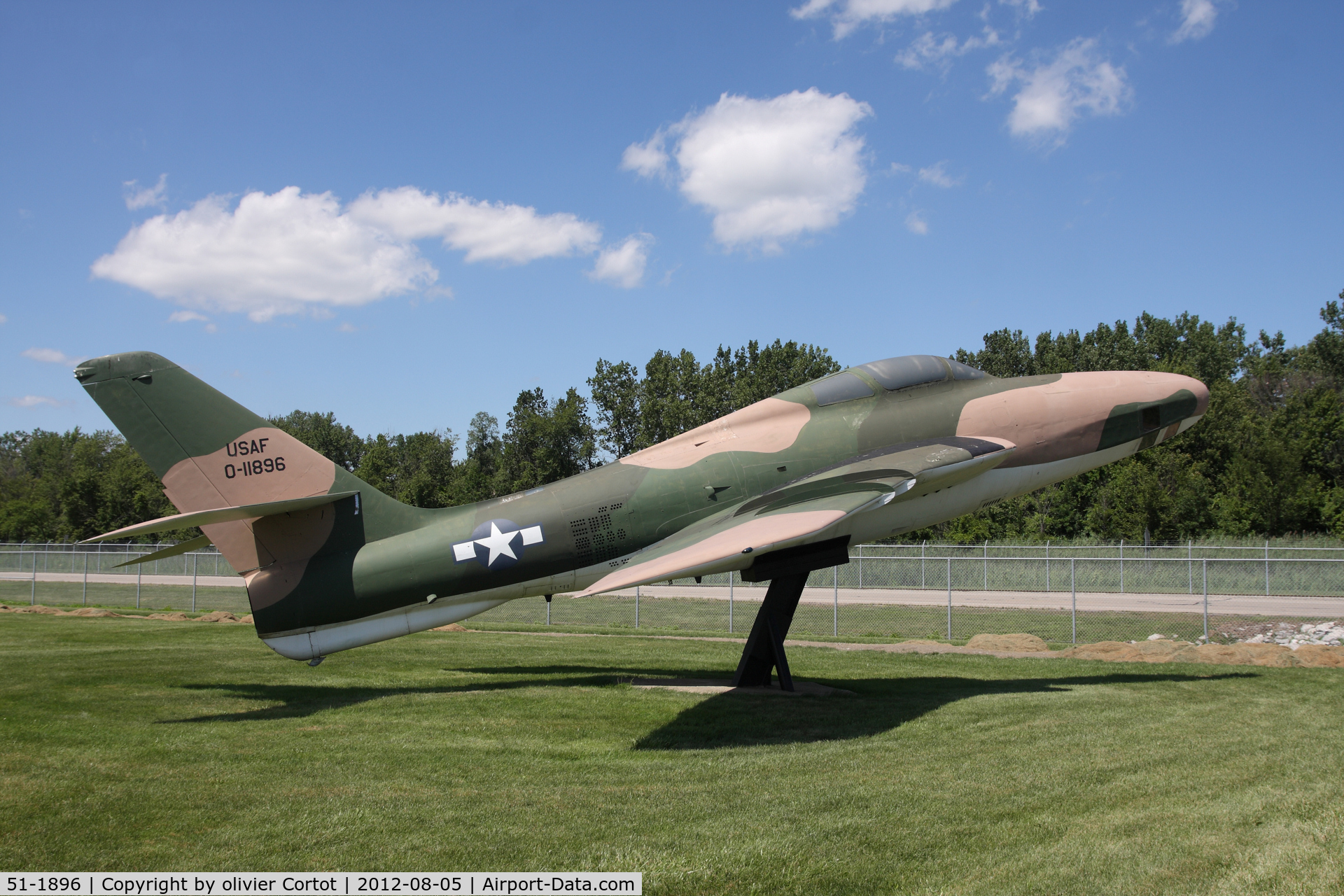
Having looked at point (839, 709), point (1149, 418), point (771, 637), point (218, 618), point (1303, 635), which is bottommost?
point (1303, 635)

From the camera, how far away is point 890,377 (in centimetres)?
1276

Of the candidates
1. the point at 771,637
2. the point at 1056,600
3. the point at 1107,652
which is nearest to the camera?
the point at 771,637

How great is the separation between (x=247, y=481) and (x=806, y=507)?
27.1 ft

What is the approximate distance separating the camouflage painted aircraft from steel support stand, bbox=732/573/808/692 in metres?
0.03

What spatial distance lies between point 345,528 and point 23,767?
505 cm

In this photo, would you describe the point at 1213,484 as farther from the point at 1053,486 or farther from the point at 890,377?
the point at 890,377

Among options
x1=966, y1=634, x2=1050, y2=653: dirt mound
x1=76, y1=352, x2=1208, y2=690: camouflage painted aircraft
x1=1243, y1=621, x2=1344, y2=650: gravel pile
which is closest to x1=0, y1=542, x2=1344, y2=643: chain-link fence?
x1=1243, y1=621, x2=1344, y2=650: gravel pile

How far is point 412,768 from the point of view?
818 cm

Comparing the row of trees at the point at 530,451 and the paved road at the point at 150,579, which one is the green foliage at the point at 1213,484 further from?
the paved road at the point at 150,579

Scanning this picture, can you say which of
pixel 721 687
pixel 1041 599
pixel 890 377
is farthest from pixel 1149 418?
pixel 1041 599

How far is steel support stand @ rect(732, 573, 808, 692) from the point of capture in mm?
12438

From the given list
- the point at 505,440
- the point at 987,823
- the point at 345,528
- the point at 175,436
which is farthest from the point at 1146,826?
the point at 505,440

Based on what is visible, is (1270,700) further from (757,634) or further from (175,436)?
(175,436)

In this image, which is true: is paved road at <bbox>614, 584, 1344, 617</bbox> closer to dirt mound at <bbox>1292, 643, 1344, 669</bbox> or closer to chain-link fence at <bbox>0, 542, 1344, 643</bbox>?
chain-link fence at <bbox>0, 542, 1344, 643</bbox>
